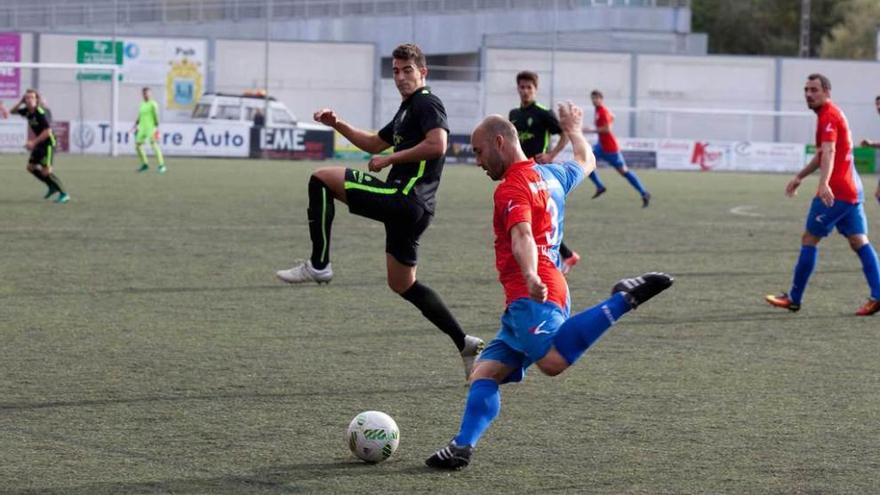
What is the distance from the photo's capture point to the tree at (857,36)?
7062 centimetres

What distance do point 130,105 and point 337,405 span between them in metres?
40.7

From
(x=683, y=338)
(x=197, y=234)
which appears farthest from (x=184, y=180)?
(x=683, y=338)

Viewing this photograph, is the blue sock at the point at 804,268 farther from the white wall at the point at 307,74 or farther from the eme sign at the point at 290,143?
the white wall at the point at 307,74

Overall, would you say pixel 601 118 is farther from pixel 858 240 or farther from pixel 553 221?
pixel 553 221

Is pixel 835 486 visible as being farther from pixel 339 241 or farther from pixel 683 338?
pixel 339 241

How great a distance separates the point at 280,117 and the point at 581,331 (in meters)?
37.6

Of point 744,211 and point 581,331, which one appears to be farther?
point 744,211

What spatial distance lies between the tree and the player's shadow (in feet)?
221

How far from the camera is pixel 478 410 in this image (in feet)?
20.0

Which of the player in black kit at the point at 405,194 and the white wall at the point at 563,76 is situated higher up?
the white wall at the point at 563,76

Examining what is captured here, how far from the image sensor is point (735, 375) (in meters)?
8.61

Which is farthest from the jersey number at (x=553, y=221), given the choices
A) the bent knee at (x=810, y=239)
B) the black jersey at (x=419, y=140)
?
the bent knee at (x=810, y=239)

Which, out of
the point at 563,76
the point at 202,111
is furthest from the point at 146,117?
the point at 563,76

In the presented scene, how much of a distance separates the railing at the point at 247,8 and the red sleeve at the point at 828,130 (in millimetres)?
41193
